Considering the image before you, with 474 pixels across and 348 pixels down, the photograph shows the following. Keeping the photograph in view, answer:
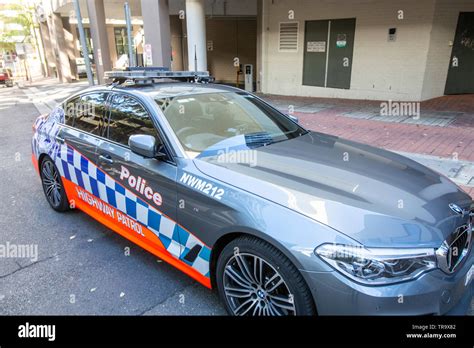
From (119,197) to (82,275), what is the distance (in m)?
0.76

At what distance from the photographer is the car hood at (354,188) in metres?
1.99

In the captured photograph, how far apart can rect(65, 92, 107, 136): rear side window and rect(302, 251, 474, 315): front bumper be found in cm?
257

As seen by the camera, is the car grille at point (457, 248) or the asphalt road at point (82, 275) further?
the asphalt road at point (82, 275)

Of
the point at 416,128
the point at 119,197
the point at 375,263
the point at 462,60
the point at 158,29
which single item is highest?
the point at 158,29

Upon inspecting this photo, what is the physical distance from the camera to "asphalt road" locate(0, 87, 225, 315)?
9.05 ft

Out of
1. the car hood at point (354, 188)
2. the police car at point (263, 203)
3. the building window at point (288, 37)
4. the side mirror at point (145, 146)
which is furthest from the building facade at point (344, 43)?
the car hood at point (354, 188)

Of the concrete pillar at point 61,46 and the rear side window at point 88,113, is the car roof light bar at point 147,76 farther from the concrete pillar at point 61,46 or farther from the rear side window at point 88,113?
the concrete pillar at point 61,46

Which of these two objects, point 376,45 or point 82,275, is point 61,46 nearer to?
point 376,45

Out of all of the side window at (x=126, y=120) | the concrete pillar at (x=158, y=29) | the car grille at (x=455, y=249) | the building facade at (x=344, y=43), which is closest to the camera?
the car grille at (x=455, y=249)

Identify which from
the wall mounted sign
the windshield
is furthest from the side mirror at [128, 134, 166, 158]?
the wall mounted sign

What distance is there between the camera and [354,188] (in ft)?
7.52

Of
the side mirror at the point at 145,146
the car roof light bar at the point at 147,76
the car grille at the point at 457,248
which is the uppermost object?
the car roof light bar at the point at 147,76

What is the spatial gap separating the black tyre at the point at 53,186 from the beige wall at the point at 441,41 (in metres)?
10.5

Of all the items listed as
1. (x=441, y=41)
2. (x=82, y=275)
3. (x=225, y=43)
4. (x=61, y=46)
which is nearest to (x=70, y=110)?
(x=82, y=275)
